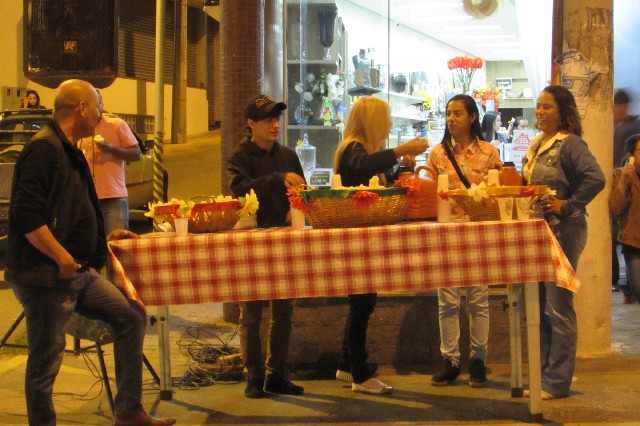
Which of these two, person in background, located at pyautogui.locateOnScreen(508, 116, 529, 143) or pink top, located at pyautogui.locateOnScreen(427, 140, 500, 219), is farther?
person in background, located at pyautogui.locateOnScreen(508, 116, 529, 143)

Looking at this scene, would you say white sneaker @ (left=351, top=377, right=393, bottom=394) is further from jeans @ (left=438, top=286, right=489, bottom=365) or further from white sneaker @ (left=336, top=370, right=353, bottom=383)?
jeans @ (left=438, top=286, right=489, bottom=365)

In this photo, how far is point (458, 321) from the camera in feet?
18.6

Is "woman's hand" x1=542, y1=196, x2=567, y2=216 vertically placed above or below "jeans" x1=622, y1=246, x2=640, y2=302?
above

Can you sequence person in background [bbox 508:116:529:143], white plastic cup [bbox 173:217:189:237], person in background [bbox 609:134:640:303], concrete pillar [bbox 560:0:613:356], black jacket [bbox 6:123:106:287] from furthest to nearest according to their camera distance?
person in background [bbox 508:116:529:143] → person in background [bbox 609:134:640:303] → concrete pillar [bbox 560:0:613:356] → white plastic cup [bbox 173:217:189:237] → black jacket [bbox 6:123:106:287]

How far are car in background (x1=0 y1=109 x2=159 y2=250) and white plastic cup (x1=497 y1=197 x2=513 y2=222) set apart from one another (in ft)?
21.9

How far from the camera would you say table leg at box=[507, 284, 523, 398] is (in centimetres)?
529

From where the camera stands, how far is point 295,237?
4.66m

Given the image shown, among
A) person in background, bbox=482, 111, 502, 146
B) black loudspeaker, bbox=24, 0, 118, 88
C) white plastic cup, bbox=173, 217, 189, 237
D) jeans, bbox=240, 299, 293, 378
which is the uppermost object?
black loudspeaker, bbox=24, 0, 118, 88

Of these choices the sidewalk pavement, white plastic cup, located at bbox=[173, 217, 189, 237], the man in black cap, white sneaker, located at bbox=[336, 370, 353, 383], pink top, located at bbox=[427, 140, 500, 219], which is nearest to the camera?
white plastic cup, located at bbox=[173, 217, 189, 237]

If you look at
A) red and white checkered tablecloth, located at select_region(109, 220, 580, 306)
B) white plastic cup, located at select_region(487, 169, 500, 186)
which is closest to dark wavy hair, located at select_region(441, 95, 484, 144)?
white plastic cup, located at select_region(487, 169, 500, 186)

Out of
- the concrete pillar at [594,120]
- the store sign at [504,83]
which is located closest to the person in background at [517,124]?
the store sign at [504,83]

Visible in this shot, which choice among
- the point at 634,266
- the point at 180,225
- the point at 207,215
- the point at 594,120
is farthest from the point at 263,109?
the point at 634,266

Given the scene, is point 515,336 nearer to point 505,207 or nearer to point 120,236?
point 505,207

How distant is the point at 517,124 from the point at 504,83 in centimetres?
47
